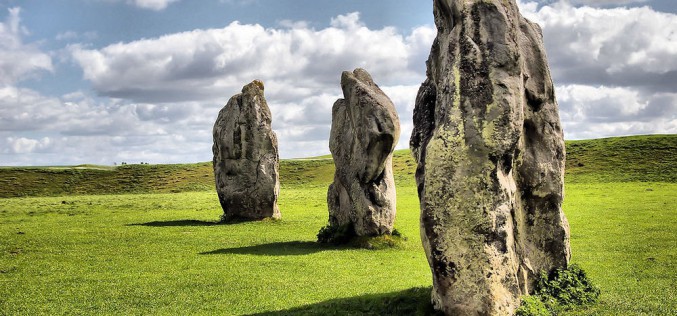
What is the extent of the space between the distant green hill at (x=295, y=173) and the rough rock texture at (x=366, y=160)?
4860cm

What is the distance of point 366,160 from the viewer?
24.5m

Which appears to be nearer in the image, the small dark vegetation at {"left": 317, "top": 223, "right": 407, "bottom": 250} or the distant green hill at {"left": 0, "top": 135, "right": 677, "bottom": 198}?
the small dark vegetation at {"left": 317, "top": 223, "right": 407, "bottom": 250}

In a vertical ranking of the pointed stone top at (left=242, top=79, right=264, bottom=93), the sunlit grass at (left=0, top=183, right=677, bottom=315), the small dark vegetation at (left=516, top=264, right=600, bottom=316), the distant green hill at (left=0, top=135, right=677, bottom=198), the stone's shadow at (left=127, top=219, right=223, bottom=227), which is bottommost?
the sunlit grass at (left=0, top=183, right=677, bottom=315)

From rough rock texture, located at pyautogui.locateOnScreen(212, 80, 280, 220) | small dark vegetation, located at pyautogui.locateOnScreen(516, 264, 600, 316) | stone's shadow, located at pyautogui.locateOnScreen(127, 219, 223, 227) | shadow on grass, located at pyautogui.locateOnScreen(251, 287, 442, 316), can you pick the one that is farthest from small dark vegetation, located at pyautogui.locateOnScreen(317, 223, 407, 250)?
small dark vegetation, located at pyautogui.locateOnScreen(516, 264, 600, 316)

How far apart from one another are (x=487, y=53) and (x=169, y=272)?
13198mm

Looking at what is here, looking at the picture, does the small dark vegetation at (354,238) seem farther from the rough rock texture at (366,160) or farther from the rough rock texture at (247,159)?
the rough rock texture at (247,159)

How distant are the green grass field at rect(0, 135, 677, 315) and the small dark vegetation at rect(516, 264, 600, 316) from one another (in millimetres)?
395

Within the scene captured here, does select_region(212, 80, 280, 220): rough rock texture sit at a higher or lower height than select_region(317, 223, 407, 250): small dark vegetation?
higher

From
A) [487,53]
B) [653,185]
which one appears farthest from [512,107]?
[653,185]

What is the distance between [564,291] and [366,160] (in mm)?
11978

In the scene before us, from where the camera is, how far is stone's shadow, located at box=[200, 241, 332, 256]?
78.0 feet

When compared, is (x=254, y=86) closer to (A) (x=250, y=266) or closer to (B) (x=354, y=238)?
Result: (B) (x=354, y=238)

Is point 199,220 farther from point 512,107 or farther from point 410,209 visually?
point 512,107

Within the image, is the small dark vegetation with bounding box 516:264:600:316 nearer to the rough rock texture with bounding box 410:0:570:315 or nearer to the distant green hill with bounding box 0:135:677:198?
the rough rock texture with bounding box 410:0:570:315
